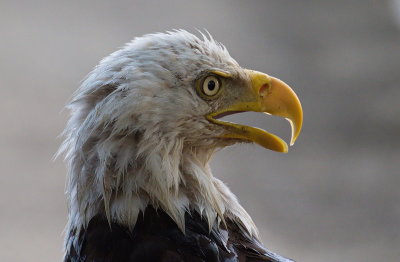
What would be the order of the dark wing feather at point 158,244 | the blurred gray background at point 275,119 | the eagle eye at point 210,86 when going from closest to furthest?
the dark wing feather at point 158,244 → the eagle eye at point 210,86 → the blurred gray background at point 275,119

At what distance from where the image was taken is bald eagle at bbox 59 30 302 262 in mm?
1900

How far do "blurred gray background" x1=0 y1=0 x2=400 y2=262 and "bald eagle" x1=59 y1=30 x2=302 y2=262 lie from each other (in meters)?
2.92

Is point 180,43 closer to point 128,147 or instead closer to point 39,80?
point 128,147

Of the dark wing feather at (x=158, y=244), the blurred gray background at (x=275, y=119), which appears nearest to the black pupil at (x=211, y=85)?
the dark wing feather at (x=158, y=244)

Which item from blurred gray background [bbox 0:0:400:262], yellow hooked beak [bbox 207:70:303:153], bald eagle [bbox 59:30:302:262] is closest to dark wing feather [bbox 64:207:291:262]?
bald eagle [bbox 59:30:302:262]

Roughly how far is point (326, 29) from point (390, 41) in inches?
27.7

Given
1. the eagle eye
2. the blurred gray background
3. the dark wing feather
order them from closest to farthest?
the dark wing feather, the eagle eye, the blurred gray background

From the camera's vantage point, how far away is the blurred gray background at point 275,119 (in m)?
5.15

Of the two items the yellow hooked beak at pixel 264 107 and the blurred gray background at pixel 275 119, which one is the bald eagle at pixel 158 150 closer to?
the yellow hooked beak at pixel 264 107

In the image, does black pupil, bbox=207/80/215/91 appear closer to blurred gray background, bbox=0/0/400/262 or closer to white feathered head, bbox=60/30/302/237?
white feathered head, bbox=60/30/302/237

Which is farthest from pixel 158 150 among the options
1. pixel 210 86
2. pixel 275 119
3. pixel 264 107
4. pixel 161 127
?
pixel 275 119

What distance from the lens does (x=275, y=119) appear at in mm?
6121

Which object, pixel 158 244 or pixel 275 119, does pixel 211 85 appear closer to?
pixel 158 244

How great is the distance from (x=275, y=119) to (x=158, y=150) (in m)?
4.25
